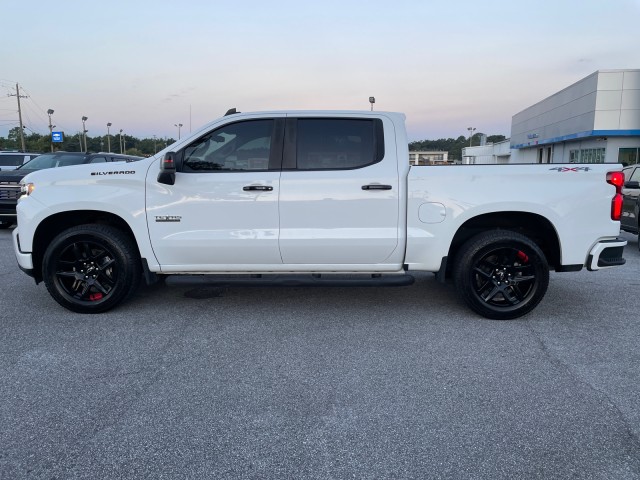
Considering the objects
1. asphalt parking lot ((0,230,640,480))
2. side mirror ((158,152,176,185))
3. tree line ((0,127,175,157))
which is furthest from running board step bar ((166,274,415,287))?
tree line ((0,127,175,157))

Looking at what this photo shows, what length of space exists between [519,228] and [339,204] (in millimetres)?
2003

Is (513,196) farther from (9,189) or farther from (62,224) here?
(9,189)

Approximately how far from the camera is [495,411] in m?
3.09

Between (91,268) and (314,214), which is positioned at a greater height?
(314,214)

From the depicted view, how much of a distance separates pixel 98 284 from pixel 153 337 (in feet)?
3.42

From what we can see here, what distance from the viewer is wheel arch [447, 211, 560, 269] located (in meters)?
4.86

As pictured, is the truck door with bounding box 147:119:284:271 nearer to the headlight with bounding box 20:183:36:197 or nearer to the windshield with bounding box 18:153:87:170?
the headlight with bounding box 20:183:36:197

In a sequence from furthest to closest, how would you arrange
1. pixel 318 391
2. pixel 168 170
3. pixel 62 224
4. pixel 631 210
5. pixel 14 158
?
pixel 14 158 < pixel 631 210 < pixel 62 224 < pixel 168 170 < pixel 318 391

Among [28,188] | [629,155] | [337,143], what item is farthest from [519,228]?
[629,155]

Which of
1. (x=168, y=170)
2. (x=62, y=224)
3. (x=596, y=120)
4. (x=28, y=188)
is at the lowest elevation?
(x=62, y=224)

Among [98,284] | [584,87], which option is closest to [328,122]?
[98,284]

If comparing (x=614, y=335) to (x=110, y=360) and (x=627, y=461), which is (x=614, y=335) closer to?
(x=627, y=461)

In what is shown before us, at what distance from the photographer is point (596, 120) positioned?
28047mm

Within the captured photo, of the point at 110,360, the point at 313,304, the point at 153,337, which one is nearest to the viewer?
the point at 110,360
